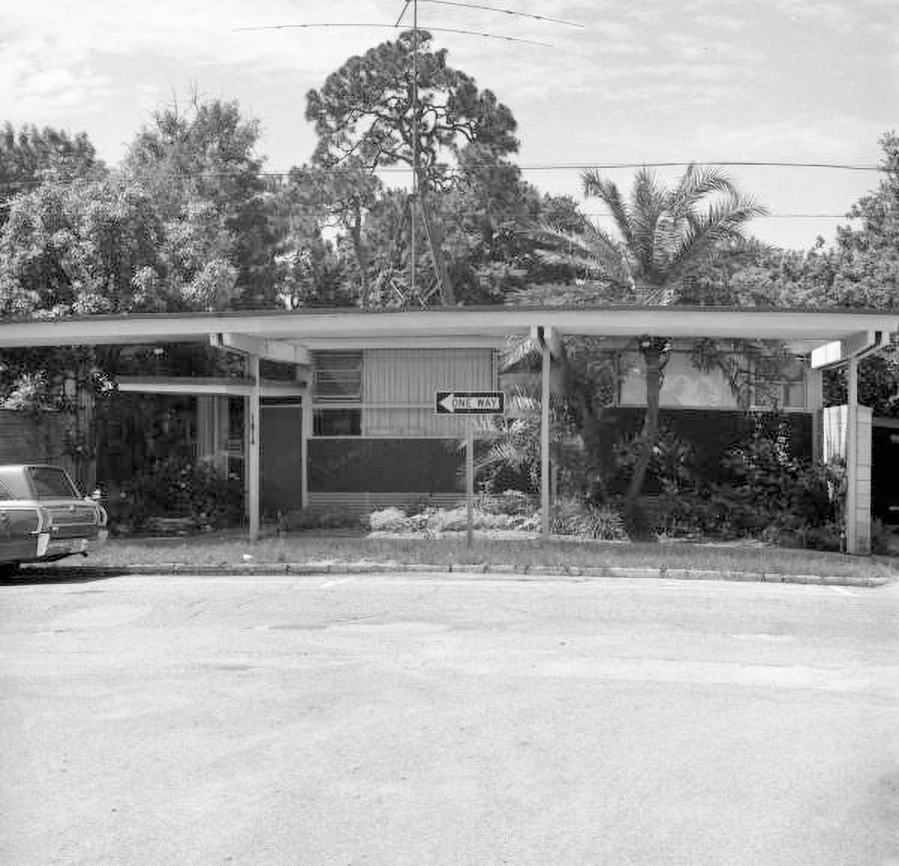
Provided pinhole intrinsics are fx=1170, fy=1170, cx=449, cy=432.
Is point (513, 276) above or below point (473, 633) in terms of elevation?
above

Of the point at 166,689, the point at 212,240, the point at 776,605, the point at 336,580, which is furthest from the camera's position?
the point at 212,240

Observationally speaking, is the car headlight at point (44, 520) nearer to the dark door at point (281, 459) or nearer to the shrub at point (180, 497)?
the shrub at point (180, 497)

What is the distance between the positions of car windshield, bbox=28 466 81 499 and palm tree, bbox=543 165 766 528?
29.3 feet

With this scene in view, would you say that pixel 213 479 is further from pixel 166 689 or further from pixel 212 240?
pixel 166 689

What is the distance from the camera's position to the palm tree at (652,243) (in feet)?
63.3

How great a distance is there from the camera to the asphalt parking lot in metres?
5.25

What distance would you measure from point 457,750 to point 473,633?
3.82m

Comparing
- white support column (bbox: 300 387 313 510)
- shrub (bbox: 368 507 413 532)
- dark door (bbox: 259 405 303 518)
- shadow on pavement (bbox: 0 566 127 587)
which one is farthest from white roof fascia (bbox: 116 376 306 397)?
shadow on pavement (bbox: 0 566 127 587)

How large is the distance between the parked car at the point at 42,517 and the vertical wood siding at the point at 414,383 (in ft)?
24.0

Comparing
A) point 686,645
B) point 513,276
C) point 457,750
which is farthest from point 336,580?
point 513,276

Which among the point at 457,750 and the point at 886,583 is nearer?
the point at 457,750

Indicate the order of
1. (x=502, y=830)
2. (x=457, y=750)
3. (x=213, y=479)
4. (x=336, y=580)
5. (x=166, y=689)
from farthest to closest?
(x=213, y=479) < (x=336, y=580) < (x=166, y=689) < (x=457, y=750) < (x=502, y=830)

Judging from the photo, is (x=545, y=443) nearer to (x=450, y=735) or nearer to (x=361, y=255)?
(x=450, y=735)

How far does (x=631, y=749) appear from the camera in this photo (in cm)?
664
